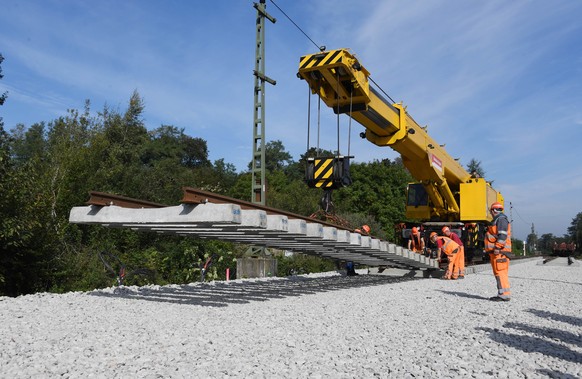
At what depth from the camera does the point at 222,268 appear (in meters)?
13.0

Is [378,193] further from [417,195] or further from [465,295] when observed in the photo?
[465,295]

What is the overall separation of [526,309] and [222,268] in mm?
7995

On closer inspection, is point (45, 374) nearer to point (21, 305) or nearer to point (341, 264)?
point (21, 305)

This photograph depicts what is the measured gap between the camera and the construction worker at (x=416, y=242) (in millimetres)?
15000

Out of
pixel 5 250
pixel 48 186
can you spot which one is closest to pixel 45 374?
pixel 5 250

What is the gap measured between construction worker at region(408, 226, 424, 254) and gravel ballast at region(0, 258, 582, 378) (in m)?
6.73

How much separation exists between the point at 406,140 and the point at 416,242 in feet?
13.7

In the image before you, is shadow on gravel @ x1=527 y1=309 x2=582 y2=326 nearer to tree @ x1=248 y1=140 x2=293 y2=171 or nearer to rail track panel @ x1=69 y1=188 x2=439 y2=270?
rail track panel @ x1=69 y1=188 x2=439 y2=270

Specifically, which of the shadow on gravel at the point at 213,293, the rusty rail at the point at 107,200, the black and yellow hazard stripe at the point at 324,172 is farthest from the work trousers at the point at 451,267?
the rusty rail at the point at 107,200

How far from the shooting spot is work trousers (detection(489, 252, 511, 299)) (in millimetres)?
8039

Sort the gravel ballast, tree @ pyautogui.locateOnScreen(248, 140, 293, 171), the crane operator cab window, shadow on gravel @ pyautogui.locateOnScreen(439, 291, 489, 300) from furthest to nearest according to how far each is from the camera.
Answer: tree @ pyautogui.locateOnScreen(248, 140, 293, 171), the crane operator cab window, shadow on gravel @ pyautogui.locateOnScreen(439, 291, 489, 300), the gravel ballast

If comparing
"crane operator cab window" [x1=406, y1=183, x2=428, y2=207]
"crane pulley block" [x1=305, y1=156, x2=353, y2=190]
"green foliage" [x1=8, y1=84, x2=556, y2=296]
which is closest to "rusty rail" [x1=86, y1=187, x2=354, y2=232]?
"crane pulley block" [x1=305, y1=156, x2=353, y2=190]

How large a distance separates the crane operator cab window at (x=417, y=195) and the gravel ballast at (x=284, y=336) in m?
7.70

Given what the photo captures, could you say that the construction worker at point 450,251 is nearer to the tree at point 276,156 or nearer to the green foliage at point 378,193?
the green foliage at point 378,193
